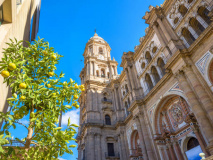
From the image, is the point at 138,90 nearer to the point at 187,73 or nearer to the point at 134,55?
the point at 134,55

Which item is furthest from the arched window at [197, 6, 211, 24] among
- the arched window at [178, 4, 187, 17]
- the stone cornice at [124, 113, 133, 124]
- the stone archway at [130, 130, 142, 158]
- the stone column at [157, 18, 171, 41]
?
the stone archway at [130, 130, 142, 158]

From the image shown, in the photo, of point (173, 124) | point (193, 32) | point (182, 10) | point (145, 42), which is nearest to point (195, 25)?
point (193, 32)

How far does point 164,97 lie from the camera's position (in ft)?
53.1

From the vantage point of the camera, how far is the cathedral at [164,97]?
12094mm

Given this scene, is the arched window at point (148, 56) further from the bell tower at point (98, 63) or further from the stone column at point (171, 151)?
the bell tower at point (98, 63)

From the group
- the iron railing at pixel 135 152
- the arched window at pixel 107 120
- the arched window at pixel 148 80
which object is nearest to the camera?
the iron railing at pixel 135 152

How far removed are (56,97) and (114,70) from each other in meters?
31.8

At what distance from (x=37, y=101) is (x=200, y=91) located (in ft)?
38.4

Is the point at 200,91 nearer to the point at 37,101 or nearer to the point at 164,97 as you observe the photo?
the point at 164,97

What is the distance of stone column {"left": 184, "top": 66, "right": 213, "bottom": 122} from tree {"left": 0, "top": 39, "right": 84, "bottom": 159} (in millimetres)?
10101

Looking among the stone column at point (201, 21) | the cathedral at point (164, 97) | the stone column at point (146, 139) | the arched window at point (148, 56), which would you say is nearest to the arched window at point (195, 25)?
the cathedral at point (164, 97)

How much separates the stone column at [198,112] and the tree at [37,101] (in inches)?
389

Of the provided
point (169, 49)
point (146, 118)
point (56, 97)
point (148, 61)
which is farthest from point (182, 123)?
point (56, 97)

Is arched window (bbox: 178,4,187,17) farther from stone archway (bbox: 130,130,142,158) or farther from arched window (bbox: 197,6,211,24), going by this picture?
stone archway (bbox: 130,130,142,158)
